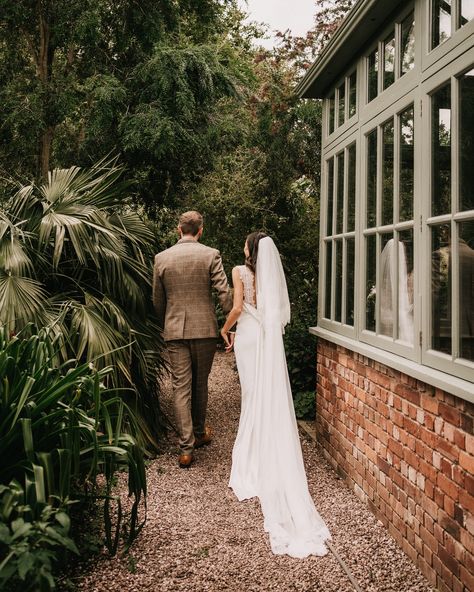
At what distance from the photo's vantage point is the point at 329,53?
502 cm

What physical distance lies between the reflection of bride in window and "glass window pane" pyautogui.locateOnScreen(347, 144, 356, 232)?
842 millimetres

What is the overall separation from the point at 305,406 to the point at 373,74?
392cm

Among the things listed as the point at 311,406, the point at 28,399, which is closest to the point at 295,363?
the point at 311,406

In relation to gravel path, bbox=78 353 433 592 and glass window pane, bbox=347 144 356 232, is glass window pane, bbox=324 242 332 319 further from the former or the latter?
gravel path, bbox=78 353 433 592

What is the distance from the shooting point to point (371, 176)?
4.55 metres

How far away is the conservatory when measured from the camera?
3.04 meters

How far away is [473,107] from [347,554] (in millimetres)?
2549

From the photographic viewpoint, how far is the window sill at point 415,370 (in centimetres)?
287

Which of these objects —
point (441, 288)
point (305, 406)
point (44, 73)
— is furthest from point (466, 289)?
point (44, 73)

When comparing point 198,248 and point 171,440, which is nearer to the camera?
point 198,248

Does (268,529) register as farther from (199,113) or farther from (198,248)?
(199,113)

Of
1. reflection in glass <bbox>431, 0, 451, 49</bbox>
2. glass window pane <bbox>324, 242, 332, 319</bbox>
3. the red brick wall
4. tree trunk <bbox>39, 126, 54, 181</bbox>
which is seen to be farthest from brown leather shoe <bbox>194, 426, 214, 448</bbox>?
tree trunk <bbox>39, 126, 54, 181</bbox>

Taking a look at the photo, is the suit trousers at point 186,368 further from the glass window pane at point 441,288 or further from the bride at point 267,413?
the glass window pane at point 441,288

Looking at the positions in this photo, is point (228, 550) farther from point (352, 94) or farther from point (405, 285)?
point (352, 94)
